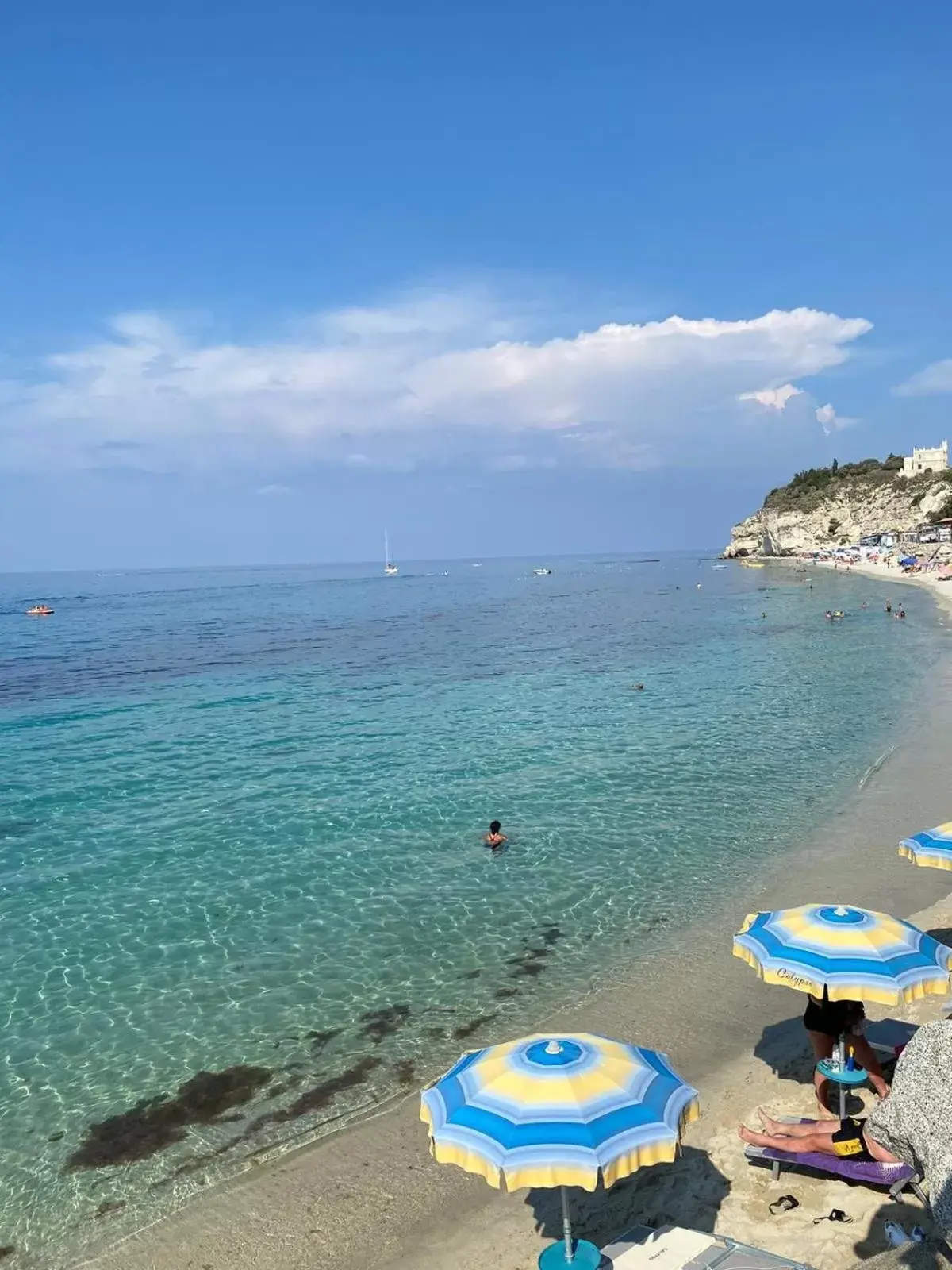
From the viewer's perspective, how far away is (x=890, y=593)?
86.4m

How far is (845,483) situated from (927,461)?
15.9 meters

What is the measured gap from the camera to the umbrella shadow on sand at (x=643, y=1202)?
26.8 ft

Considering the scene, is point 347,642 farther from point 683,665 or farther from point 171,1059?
point 171,1059

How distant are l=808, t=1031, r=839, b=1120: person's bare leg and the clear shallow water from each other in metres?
4.25

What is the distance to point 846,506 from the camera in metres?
168

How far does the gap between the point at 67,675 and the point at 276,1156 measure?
47.1 m

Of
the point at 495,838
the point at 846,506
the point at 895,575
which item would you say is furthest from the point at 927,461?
the point at 495,838

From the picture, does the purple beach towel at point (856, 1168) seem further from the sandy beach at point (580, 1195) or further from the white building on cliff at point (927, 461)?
the white building on cliff at point (927, 461)

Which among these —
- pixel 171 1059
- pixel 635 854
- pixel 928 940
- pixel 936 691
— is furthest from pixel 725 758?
pixel 171 1059

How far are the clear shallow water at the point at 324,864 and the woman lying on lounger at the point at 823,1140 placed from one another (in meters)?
4.25

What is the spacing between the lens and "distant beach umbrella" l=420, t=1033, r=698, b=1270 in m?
6.24

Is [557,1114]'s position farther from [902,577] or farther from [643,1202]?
[902,577]

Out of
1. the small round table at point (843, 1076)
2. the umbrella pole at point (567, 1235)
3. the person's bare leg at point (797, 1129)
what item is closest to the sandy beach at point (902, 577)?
the small round table at point (843, 1076)

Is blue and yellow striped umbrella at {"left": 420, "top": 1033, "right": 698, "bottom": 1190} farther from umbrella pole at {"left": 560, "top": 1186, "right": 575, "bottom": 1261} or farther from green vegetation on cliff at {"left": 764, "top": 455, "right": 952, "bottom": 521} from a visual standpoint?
green vegetation on cliff at {"left": 764, "top": 455, "right": 952, "bottom": 521}
